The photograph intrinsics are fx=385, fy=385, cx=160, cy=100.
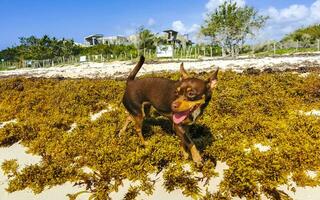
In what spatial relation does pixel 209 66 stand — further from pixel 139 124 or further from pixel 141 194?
pixel 141 194

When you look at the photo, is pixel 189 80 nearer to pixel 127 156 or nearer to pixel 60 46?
pixel 127 156

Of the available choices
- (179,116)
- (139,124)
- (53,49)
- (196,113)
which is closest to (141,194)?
(179,116)

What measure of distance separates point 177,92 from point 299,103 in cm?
378

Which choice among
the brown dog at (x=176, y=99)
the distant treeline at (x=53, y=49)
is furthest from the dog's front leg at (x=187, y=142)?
the distant treeline at (x=53, y=49)

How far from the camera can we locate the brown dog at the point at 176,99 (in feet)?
16.6

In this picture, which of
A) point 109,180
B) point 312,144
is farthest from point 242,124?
point 109,180

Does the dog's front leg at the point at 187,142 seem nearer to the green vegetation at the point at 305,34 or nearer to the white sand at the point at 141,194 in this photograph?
the white sand at the point at 141,194

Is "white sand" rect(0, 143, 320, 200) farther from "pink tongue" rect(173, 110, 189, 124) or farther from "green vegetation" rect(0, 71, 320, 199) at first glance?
"pink tongue" rect(173, 110, 189, 124)

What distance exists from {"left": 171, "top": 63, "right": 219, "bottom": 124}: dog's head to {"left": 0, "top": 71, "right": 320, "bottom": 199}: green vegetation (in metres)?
0.87

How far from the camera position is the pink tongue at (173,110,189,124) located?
529 centimetres

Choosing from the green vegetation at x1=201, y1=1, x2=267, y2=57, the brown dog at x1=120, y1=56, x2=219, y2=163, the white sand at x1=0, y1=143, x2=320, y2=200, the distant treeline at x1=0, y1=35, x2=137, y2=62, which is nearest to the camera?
the white sand at x1=0, y1=143, x2=320, y2=200

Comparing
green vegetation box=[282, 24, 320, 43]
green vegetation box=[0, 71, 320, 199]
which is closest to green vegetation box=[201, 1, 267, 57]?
green vegetation box=[282, 24, 320, 43]

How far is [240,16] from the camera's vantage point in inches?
2041

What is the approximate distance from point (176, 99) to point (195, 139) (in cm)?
149
